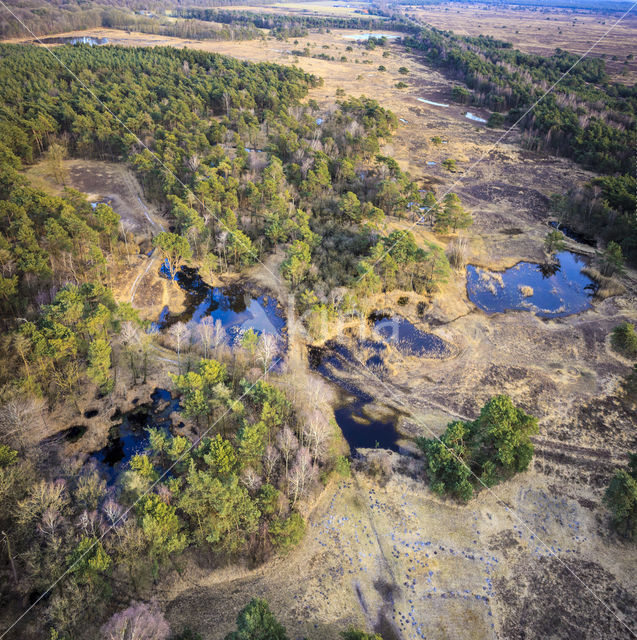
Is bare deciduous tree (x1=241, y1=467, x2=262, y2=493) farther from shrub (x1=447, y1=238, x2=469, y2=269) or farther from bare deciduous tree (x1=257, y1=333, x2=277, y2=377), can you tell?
shrub (x1=447, y1=238, x2=469, y2=269)

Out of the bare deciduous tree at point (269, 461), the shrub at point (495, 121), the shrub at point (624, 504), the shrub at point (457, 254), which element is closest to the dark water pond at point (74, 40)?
the shrub at point (495, 121)

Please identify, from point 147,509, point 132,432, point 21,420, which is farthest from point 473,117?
point 147,509

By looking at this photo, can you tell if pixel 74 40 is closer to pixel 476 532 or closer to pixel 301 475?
pixel 301 475

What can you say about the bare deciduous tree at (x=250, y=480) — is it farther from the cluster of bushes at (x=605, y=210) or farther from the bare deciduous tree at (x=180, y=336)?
the cluster of bushes at (x=605, y=210)

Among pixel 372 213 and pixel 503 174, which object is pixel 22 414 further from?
pixel 503 174

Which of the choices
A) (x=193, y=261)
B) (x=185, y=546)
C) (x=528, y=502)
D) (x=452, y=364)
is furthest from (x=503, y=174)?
(x=185, y=546)
